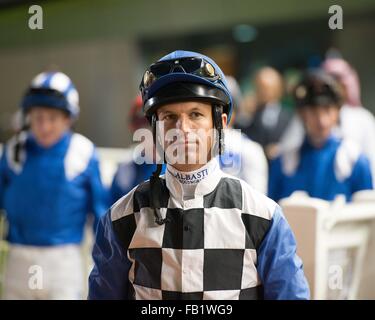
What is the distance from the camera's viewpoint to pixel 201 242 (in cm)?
160

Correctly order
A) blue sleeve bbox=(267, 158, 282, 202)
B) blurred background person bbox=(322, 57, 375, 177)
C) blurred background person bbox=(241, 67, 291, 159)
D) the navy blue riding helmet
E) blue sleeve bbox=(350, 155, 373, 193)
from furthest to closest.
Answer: blurred background person bbox=(241, 67, 291, 159) < blurred background person bbox=(322, 57, 375, 177) < blue sleeve bbox=(267, 158, 282, 202) < blue sleeve bbox=(350, 155, 373, 193) < the navy blue riding helmet

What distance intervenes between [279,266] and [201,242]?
194 mm

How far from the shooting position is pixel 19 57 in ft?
31.4

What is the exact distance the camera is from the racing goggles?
158 cm

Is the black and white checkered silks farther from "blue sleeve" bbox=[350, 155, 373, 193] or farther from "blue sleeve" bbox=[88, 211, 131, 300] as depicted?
"blue sleeve" bbox=[350, 155, 373, 193]

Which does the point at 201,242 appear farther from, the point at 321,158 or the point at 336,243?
the point at 321,158

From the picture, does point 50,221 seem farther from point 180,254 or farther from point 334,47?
point 334,47

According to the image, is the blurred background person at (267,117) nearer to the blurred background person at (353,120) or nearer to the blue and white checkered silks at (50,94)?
the blurred background person at (353,120)

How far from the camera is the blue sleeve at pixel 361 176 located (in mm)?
3006

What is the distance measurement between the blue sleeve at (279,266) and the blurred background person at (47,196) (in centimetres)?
165

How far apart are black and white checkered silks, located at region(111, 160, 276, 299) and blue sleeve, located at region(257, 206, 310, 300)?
20mm

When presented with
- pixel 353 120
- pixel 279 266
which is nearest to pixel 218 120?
pixel 279 266

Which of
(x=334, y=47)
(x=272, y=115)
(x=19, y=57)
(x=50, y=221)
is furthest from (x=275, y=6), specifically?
(x=50, y=221)

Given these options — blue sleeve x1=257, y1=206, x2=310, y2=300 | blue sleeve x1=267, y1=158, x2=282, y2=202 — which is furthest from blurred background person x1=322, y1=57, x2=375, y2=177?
blue sleeve x1=257, y1=206, x2=310, y2=300
